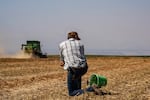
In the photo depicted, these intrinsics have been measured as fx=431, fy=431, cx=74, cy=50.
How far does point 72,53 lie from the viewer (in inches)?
470

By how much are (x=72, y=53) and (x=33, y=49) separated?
47.7 metres

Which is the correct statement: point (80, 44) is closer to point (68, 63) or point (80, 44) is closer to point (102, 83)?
point (68, 63)

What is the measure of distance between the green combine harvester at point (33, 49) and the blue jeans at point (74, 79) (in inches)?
1835

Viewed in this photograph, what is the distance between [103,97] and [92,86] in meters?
0.57

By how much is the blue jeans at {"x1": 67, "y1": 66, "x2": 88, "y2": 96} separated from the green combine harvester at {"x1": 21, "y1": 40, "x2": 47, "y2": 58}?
153ft

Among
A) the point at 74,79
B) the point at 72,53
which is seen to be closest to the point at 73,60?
the point at 72,53

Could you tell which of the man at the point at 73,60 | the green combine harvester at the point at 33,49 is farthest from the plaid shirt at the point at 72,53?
the green combine harvester at the point at 33,49

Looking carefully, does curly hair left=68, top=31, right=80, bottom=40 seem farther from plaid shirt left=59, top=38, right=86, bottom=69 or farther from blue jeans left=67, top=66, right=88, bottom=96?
blue jeans left=67, top=66, right=88, bottom=96

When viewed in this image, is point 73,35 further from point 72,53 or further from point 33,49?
point 33,49

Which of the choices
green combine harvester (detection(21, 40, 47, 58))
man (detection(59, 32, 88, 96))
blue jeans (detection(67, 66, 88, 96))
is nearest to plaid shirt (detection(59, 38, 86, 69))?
man (detection(59, 32, 88, 96))

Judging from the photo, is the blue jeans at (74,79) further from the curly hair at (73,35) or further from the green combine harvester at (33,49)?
the green combine harvester at (33,49)

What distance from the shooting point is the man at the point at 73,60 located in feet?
38.7

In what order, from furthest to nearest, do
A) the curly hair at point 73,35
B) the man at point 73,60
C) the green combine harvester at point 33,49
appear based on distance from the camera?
the green combine harvester at point 33,49
the curly hair at point 73,35
the man at point 73,60

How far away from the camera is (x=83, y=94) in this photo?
12258 mm
